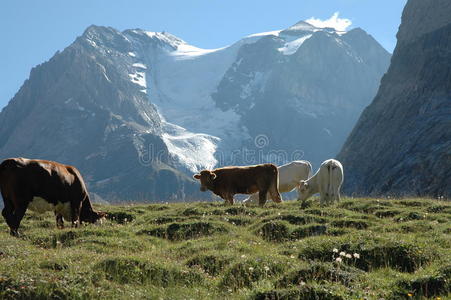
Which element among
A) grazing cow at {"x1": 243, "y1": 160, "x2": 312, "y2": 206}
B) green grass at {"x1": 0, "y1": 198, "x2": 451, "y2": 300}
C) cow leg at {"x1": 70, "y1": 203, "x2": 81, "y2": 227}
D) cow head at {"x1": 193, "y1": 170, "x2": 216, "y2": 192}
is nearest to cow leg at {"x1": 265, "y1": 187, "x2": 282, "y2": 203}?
cow head at {"x1": 193, "y1": 170, "x2": 216, "y2": 192}

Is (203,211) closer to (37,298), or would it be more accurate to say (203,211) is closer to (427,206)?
(427,206)

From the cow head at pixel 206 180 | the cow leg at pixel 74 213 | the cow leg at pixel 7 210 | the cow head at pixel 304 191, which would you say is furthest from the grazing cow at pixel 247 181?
the cow leg at pixel 7 210

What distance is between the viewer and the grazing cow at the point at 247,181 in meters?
26.7

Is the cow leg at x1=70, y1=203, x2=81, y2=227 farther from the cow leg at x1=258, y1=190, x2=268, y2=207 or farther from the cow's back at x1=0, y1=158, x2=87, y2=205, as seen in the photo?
the cow leg at x1=258, y1=190, x2=268, y2=207

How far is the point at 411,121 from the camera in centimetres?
15788

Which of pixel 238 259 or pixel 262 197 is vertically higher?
pixel 262 197

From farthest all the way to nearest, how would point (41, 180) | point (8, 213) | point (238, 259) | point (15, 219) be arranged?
point (41, 180), point (8, 213), point (15, 219), point (238, 259)

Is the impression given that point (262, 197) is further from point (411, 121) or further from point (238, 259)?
point (411, 121)

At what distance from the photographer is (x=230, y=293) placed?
10.1 metres

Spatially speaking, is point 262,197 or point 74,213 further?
point 262,197

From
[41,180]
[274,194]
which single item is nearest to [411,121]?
→ [274,194]

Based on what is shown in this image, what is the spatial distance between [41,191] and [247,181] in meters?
11.8

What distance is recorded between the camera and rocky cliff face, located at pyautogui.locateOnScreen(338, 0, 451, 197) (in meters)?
120

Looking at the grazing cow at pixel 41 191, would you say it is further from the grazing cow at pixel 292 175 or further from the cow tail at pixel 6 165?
the grazing cow at pixel 292 175
